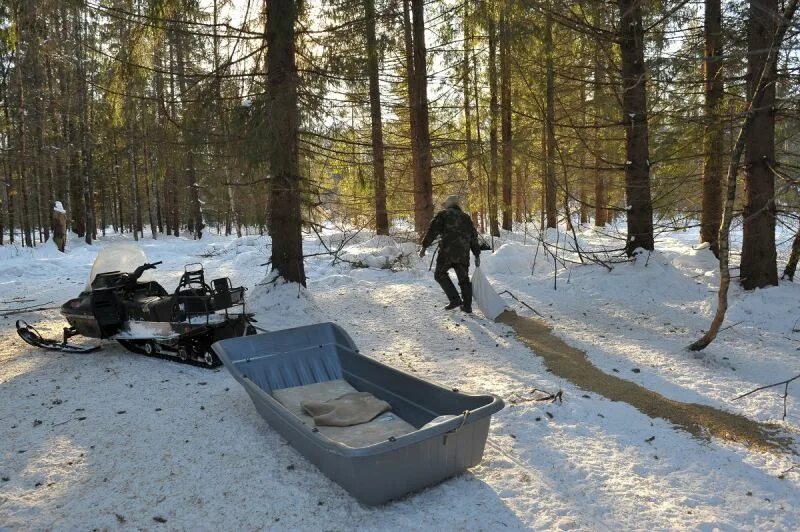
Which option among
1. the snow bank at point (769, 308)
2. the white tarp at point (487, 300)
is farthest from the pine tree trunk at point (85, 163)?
the snow bank at point (769, 308)

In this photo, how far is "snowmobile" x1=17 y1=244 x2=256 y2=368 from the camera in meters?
6.16

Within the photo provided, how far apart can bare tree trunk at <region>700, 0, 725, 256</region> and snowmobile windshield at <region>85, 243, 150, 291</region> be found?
9067 mm

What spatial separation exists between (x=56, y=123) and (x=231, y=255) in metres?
12.8

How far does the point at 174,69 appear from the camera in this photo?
916 centimetres

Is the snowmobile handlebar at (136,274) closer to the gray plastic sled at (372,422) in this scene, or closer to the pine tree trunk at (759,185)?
the gray plastic sled at (372,422)

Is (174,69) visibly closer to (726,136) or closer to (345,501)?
(345,501)

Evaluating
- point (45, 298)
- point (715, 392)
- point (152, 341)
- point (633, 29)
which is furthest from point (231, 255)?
point (715, 392)

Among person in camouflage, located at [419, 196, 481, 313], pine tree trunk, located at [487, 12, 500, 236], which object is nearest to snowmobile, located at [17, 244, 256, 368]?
person in camouflage, located at [419, 196, 481, 313]

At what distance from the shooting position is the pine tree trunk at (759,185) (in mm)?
7612

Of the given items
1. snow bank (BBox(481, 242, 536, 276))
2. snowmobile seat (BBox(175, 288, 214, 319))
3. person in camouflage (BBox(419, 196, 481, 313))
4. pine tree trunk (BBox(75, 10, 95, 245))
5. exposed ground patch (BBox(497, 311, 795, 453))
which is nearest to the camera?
exposed ground patch (BBox(497, 311, 795, 453))

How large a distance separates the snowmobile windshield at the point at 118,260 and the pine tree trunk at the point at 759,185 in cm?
877

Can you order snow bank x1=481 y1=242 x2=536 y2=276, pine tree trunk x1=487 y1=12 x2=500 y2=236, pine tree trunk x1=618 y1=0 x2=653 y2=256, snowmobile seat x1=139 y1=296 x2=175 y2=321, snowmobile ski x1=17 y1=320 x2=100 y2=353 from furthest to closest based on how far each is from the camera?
pine tree trunk x1=487 y1=12 x2=500 y2=236, snow bank x1=481 y1=242 x2=536 y2=276, pine tree trunk x1=618 y1=0 x2=653 y2=256, snowmobile ski x1=17 y1=320 x2=100 y2=353, snowmobile seat x1=139 y1=296 x2=175 y2=321

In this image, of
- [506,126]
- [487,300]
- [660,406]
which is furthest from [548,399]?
[506,126]

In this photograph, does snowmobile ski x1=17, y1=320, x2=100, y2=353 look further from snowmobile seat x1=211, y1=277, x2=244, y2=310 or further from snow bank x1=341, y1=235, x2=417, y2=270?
snow bank x1=341, y1=235, x2=417, y2=270
